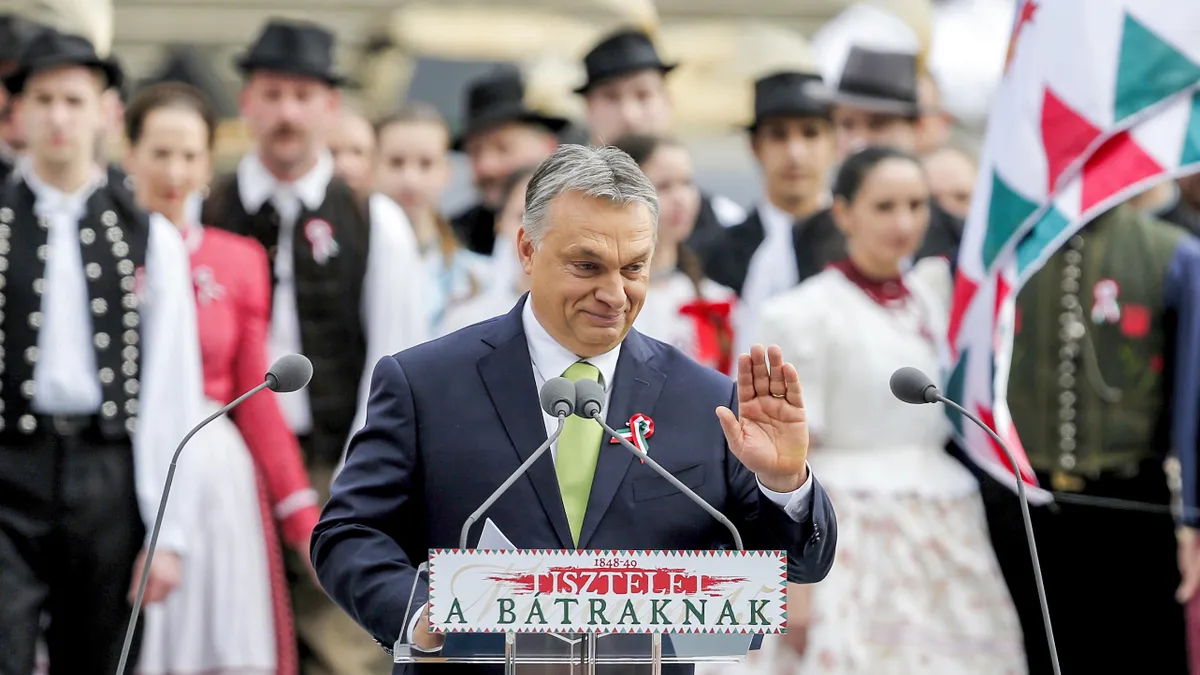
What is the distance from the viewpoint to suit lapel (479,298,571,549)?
3947 mm

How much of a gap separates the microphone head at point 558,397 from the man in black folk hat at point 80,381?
3050 millimetres

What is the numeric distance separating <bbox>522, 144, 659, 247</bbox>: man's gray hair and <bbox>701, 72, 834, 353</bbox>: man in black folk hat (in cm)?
367

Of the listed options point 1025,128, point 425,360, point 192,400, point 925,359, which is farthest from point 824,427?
point 425,360

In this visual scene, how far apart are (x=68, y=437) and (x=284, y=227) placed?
1447 mm

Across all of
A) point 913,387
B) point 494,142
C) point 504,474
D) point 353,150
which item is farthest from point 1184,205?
point 504,474

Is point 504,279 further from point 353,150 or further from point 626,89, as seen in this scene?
point 353,150

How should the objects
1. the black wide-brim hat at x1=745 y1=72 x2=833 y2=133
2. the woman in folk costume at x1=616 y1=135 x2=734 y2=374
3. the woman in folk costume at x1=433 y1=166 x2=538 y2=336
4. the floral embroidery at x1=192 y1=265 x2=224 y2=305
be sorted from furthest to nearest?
the black wide-brim hat at x1=745 y1=72 x2=833 y2=133
the woman in folk costume at x1=433 y1=166 x2=538 y2=336
the woman in folk costume at x1=616 y1=135 x2=734 y2=374
the floral embroidery at x1=192 y1=265 x2=224 y2=305

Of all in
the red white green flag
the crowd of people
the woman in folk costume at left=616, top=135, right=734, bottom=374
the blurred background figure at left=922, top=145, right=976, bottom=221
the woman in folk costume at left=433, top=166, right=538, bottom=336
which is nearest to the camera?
the red white green flag

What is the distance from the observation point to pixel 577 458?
402 cm

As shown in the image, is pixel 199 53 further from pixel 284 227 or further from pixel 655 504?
pixel 655 504

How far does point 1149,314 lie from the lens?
711 cm

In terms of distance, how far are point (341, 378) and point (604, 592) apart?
13.6 ft

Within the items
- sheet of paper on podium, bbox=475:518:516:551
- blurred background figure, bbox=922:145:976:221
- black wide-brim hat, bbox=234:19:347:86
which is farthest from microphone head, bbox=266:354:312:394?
blurred background figure, bbox=922:145:976:221

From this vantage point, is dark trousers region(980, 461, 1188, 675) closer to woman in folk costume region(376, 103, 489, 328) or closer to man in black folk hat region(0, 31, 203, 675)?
woman in folk costume region(376, 103, 489, 328)
